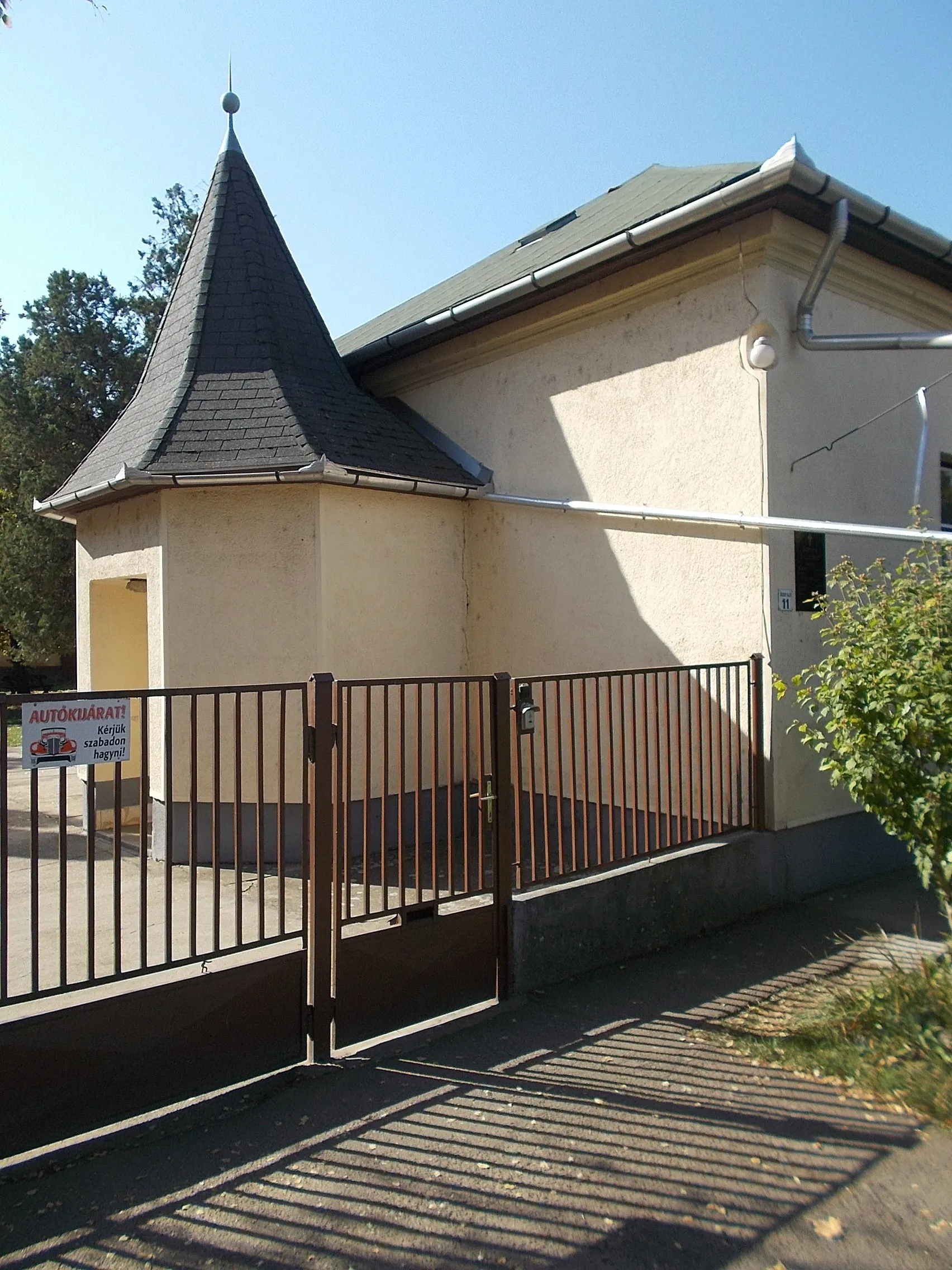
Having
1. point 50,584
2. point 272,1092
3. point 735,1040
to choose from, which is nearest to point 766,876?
point 735,1040

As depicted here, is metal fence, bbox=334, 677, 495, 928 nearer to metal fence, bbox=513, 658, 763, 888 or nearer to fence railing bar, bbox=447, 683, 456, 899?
fence railing bar, bbox=447, 683, 456, 899

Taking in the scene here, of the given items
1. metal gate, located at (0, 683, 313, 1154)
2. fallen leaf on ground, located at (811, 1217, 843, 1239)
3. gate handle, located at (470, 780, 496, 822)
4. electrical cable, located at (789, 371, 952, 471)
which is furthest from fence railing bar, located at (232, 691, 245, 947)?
electrical cable, located at (789, 371, 952, 471)

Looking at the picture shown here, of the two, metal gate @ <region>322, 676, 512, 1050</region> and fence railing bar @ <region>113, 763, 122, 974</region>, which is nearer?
fence railing bar @ <region>113, 763, 122, 974</region>

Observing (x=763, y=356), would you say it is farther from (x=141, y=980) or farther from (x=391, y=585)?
(x=141, y=980)

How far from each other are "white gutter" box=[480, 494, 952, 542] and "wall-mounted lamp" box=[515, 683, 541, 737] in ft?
8.09

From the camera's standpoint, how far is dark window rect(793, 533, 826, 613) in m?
6.61

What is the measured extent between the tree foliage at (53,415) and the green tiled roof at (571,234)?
1107 centimetres

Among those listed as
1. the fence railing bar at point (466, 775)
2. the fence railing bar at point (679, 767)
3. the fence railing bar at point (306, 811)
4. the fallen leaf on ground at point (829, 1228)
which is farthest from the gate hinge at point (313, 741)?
the fallen leaf on ground at point (829, 1228)

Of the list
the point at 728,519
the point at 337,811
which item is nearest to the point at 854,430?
the point at 728,519

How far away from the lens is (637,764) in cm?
662

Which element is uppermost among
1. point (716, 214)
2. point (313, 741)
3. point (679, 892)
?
point (716, 214)

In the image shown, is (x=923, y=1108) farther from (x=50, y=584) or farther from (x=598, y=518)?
(x=50, y=584)

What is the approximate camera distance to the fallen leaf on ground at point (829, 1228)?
2854mm

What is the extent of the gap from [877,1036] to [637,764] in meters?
2.78
